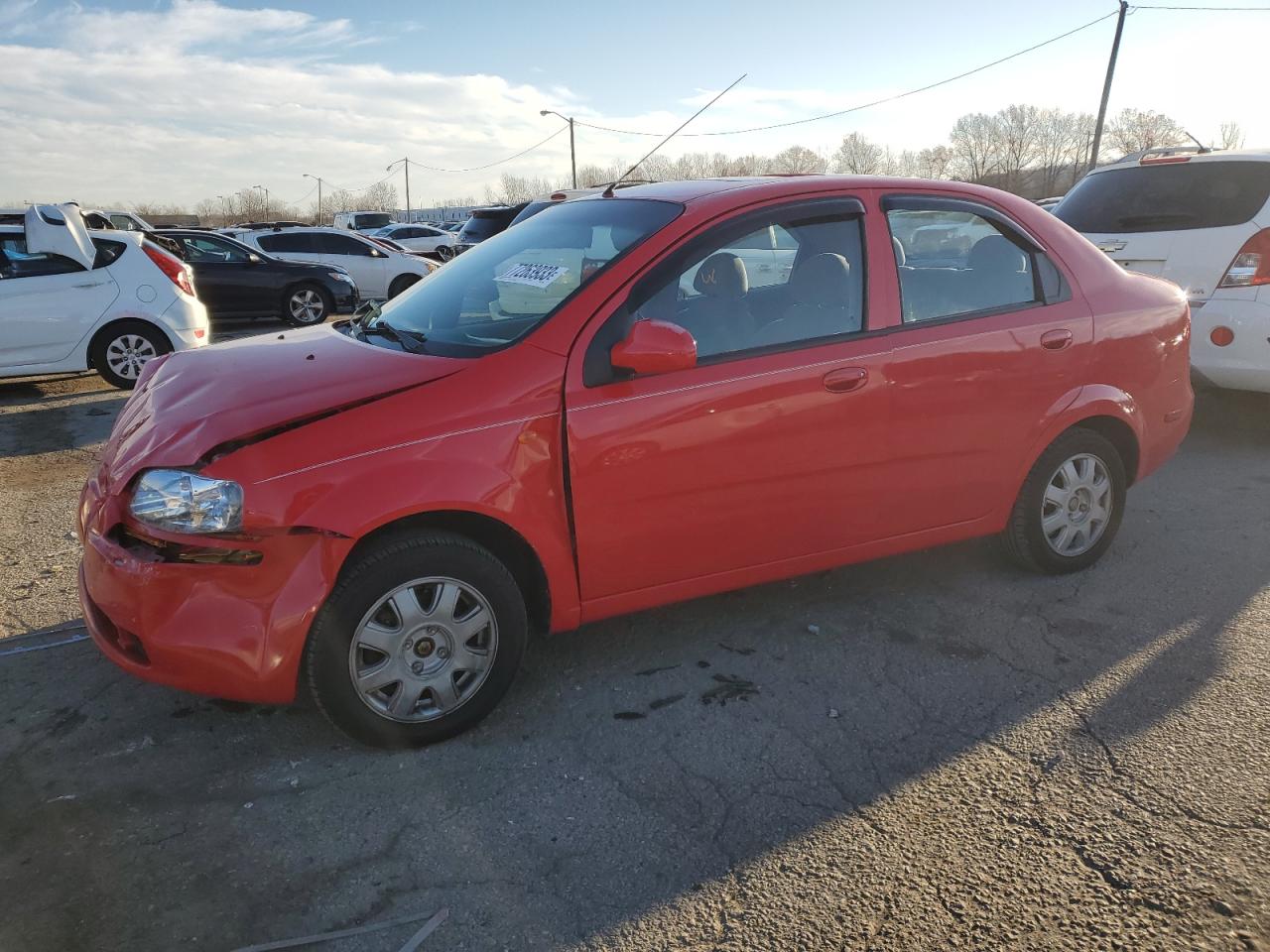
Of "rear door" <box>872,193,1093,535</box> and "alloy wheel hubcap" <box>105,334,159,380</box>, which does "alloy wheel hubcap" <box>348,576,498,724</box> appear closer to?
"rear door" <box>872,193,1093,535</box>

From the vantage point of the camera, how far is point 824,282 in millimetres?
3672

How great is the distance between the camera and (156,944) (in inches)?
89.0

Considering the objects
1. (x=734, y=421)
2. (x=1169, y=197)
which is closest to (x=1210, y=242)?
(x=1169, y=197)

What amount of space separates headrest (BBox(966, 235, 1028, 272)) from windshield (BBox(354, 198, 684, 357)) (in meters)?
1.42

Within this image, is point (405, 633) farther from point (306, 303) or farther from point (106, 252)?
point (306, 303)

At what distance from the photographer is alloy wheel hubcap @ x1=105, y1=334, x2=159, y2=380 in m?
8.93

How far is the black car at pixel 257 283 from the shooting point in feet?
44.8

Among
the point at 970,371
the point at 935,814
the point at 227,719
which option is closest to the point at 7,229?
the point at 227,719

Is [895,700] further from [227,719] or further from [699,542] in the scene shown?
[227,719]

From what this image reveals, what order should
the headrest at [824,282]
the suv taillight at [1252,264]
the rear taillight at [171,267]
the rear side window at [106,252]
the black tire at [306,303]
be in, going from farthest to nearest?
1. the black tire at [306,303]
2. the rear taillight at [171,267]
3. the rear side window at [106,252]
4. the suv taillight at [1252,264]
5. the headrest at [824,282]

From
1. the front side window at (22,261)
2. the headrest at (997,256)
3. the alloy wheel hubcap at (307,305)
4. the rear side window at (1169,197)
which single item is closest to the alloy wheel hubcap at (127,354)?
the front side window at (22,261)

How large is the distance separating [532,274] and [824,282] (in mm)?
1122

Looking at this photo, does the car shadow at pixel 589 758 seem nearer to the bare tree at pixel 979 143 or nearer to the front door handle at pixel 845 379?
the front door handle at pixel 845 379

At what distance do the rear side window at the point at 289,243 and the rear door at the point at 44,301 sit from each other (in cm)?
920
